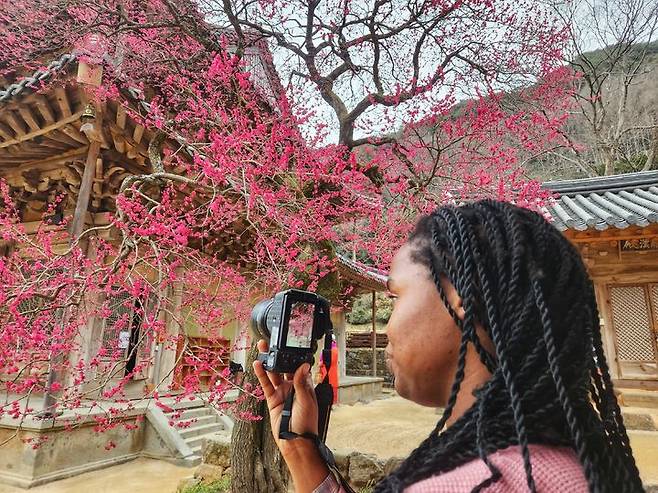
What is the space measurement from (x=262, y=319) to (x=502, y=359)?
3.13ft

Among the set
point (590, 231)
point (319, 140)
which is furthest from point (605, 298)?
point (319, 140)

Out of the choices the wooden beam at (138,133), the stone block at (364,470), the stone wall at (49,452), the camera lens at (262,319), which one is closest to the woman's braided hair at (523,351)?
the camera lens at (262,319)

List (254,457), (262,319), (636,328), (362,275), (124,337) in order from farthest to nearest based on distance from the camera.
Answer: (362,275)
(124,337)
(636,328)
(254,457)
(262,319)

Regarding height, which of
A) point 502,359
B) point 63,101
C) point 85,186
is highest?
point 63,101

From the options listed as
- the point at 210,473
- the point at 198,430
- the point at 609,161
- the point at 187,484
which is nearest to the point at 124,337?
the point at 198,430

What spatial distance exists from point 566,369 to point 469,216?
1.23 feet

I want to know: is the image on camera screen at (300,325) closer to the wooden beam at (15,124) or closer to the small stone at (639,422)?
the wooden beam at (15,124)

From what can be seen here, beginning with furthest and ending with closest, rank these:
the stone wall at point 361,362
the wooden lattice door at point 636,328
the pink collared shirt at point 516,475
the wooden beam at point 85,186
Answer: the stone wall at point 361,362, the wooden lattice door at point 636,328, the wooden beam at point 85,186, the pink collared shirt at point 516,475

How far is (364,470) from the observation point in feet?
12.9

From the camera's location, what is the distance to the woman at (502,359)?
653mm

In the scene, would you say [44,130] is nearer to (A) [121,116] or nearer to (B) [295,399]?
(A) [121,116]

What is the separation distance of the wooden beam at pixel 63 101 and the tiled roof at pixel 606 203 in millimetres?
6288

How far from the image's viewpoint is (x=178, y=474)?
5.30 meters

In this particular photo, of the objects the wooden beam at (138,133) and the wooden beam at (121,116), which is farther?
the wooden beam at (138,133)
